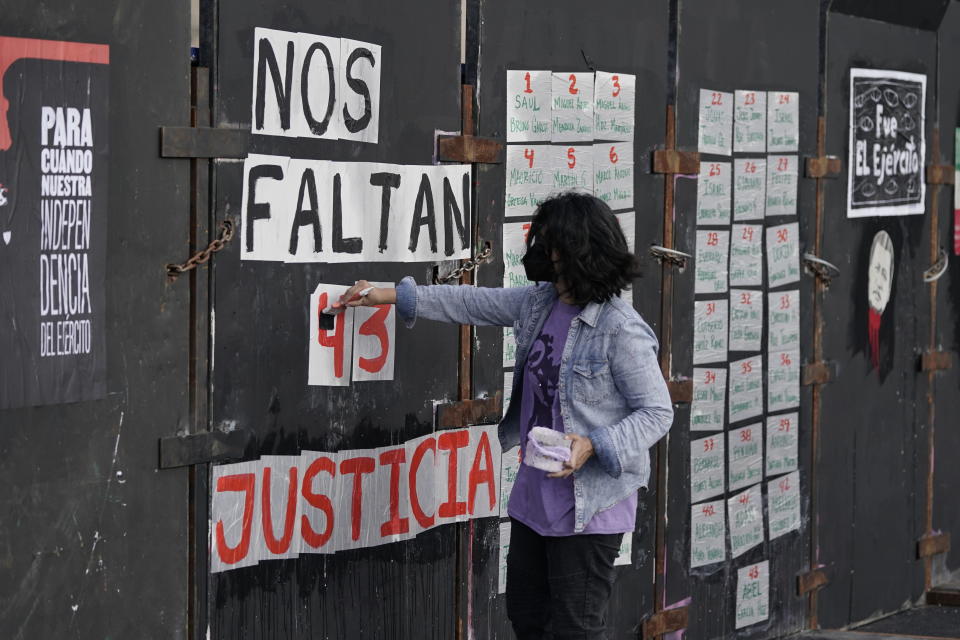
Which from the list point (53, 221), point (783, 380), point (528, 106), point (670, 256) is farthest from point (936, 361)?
point (53, 221)

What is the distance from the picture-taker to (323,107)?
14.0ft

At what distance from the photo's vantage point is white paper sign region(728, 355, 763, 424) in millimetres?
5977

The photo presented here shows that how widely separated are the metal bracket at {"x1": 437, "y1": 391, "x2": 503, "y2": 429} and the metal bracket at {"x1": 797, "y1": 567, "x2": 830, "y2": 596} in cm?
211

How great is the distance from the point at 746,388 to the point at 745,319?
0.90 ft

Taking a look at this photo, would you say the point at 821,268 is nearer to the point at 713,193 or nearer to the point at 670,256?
the point at 713,193

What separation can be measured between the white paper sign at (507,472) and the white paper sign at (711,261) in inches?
45.1

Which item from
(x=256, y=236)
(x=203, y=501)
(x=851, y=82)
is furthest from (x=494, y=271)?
(x=851, y=82)

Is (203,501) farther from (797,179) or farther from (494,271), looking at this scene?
(797,179)

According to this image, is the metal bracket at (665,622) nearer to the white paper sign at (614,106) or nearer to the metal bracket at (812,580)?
the metal bracket at (812,580)

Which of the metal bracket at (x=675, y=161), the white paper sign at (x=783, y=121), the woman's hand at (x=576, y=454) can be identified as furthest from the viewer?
the white paper sign at (x=783, y=121)

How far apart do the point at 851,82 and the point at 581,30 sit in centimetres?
185

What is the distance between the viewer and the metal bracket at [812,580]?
21.1 feet

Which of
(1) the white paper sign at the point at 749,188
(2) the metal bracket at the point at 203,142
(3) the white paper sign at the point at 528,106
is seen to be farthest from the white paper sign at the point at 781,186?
(2) the metal bracket at the point at 203,142

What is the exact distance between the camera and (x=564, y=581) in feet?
12.8
